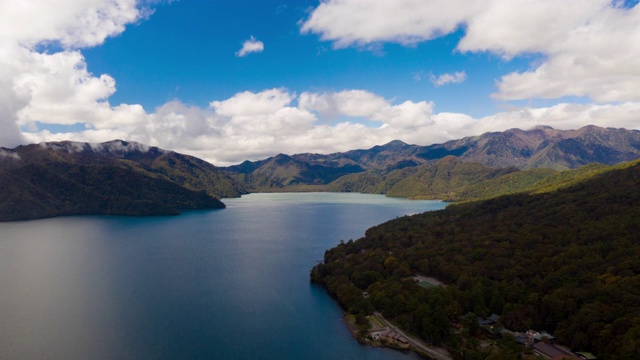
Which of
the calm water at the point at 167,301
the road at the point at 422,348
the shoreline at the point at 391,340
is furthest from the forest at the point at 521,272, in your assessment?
the calm water at the point at 167,301

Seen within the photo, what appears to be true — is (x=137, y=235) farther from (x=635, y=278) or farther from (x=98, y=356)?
(x=635, y=278)

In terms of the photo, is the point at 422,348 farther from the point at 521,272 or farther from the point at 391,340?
the point at 521,272

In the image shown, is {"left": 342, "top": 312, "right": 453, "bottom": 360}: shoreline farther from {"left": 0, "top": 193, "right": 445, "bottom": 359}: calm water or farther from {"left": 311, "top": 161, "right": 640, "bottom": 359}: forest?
{"left": 311, "top": 161, "right": 640, "bottom": 359}: forest

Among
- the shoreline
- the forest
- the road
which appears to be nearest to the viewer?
the forest

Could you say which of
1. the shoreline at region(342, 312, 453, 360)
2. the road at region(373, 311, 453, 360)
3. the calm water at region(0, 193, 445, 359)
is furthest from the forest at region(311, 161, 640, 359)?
the calm water at region(0, 193, 445, 359)

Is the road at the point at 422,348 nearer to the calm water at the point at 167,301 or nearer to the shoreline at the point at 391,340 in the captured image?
the shoreline at the point at 391,340

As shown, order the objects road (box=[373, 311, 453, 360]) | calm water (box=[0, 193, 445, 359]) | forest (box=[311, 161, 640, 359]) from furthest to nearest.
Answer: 1. calm water (box=[0, 193, 445, 359])
2. road (box=[373, 311, 453, 360])
3. forest (box=[311, 161, 640, 359])

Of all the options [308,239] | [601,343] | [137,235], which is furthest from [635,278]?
[137,235]
